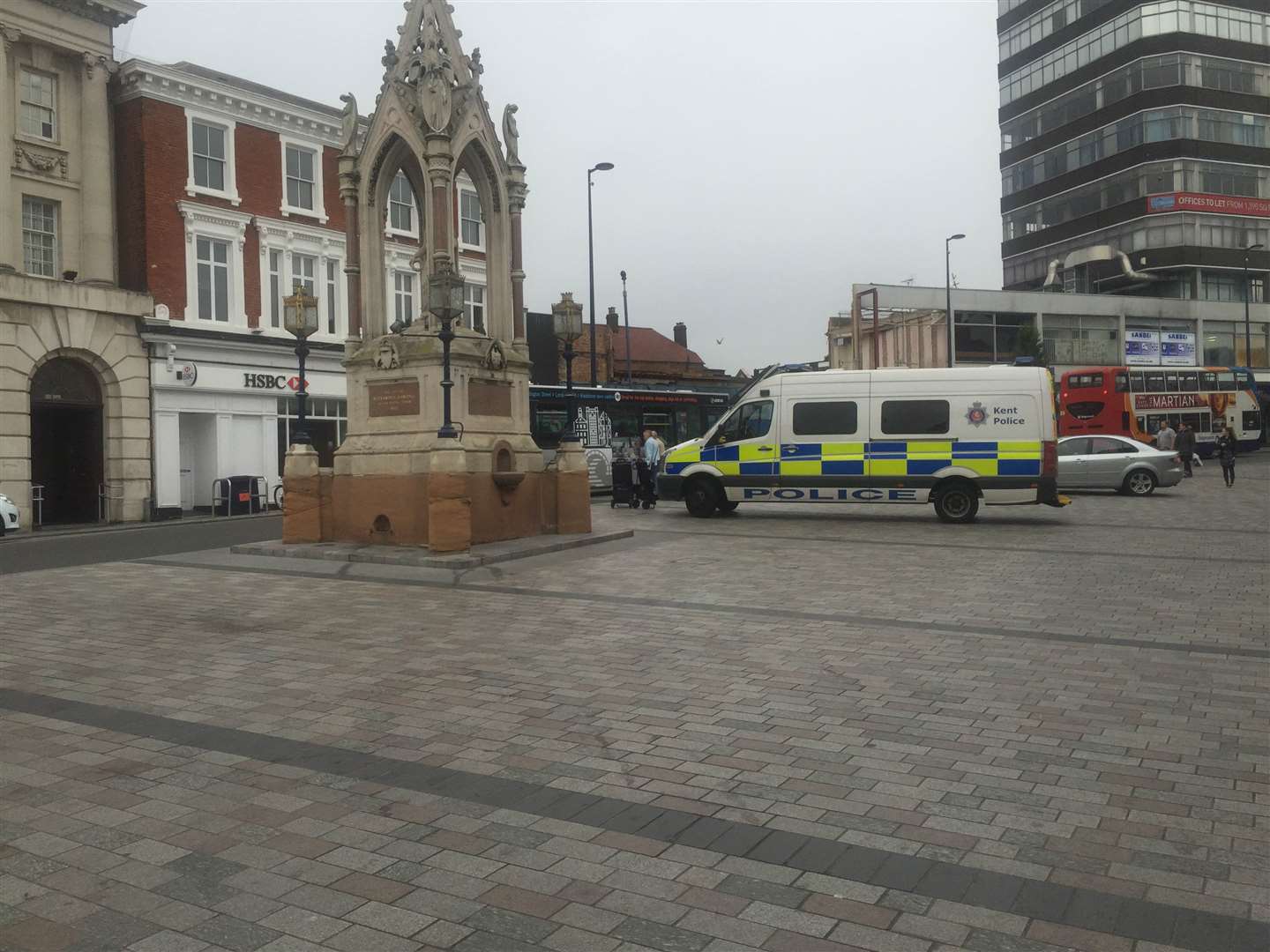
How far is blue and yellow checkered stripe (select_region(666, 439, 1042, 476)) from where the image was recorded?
59.5 ft

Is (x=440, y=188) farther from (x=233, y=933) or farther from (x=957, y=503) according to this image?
(x=233, y=933)

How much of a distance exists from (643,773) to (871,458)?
583 inches

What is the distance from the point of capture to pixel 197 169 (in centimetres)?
2845

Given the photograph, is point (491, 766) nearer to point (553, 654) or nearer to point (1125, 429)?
point (553, 654)

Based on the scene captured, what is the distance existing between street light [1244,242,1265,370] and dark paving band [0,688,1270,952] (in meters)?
60.6

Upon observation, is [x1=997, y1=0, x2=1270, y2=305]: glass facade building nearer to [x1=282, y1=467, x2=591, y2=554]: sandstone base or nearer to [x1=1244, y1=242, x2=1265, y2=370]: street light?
[x1=1244, y1=242, x2=1265, y2=370]: street light

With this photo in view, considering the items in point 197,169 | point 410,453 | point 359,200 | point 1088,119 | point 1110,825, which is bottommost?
point 1110,825

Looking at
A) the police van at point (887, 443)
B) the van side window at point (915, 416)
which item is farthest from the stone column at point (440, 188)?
the van side window at point (915, 416)

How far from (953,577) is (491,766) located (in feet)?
25.0

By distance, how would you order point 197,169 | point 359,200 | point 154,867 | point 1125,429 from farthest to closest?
1. point 1125,429
2. point 197,169
3. point 359,200
4. point 154,867

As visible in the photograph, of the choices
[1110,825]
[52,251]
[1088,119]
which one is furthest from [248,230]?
[1088,119]

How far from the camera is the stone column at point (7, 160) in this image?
23781mm

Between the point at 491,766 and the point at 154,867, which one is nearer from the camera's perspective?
the point at 154,867

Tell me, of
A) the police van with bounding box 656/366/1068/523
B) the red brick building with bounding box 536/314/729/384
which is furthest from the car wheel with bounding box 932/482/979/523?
the red brick building with bounding box 536/314/729/384
